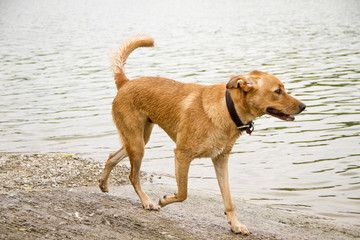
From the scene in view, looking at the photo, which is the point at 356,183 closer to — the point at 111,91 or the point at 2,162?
the point at 2,162

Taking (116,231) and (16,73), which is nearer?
(116,231)

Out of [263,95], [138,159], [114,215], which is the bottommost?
[114,215]

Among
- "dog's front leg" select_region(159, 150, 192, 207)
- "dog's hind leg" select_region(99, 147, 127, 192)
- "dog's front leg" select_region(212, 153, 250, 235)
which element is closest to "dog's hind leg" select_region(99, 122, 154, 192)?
"dog's hind leg" select_region(99, 147, 127, 192)

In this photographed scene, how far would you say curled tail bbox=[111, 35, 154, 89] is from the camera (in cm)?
689

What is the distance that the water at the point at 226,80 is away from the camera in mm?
8508

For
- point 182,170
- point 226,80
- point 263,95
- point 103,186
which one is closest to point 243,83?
point 263,95

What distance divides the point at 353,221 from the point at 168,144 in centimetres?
477

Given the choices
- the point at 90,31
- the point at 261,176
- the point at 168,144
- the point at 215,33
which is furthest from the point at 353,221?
the point at 90,31

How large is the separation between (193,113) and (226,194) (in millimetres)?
1036

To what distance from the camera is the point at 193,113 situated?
595 cm

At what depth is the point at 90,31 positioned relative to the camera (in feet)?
121

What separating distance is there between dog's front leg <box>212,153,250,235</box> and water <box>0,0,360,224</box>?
177cm

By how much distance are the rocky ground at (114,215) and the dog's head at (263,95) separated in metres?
1.48

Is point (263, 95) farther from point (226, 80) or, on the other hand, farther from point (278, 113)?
point (226, 80)
